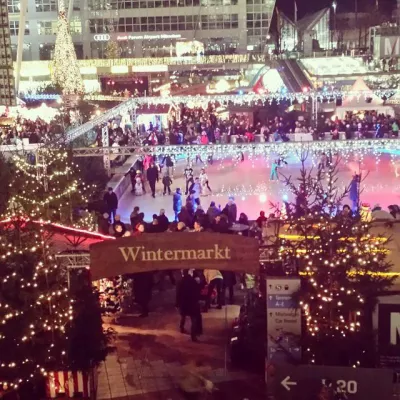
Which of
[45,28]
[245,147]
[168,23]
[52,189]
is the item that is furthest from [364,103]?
[45,28]

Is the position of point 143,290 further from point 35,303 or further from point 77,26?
point 77,26

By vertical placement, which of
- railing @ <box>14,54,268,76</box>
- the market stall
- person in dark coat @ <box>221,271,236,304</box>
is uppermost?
railing @ <box>14,54,268,76</box>

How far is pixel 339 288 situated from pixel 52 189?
6.79 m

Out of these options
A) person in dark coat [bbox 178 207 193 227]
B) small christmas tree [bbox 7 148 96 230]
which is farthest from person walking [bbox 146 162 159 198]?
small christmas tree [bbox 7 148 96 230]

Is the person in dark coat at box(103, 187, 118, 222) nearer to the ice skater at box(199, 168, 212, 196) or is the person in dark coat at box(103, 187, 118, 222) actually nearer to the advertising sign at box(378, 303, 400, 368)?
the ice skater at box(199, 168, 212, 196)

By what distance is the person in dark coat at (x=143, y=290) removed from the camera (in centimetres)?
1045

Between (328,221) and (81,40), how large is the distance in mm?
54098

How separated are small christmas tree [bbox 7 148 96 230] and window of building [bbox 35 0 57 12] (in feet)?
156

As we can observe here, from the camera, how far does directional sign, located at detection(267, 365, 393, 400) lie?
6891 mm

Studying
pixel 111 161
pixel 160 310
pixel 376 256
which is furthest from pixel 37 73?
pixel 376 256

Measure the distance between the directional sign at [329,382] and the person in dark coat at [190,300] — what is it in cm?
263

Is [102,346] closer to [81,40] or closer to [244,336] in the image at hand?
[244,336]

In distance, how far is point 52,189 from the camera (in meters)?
12.5

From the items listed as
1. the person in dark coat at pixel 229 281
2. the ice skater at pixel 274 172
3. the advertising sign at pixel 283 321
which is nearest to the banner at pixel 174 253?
the advertising sign at pixel 283 321
